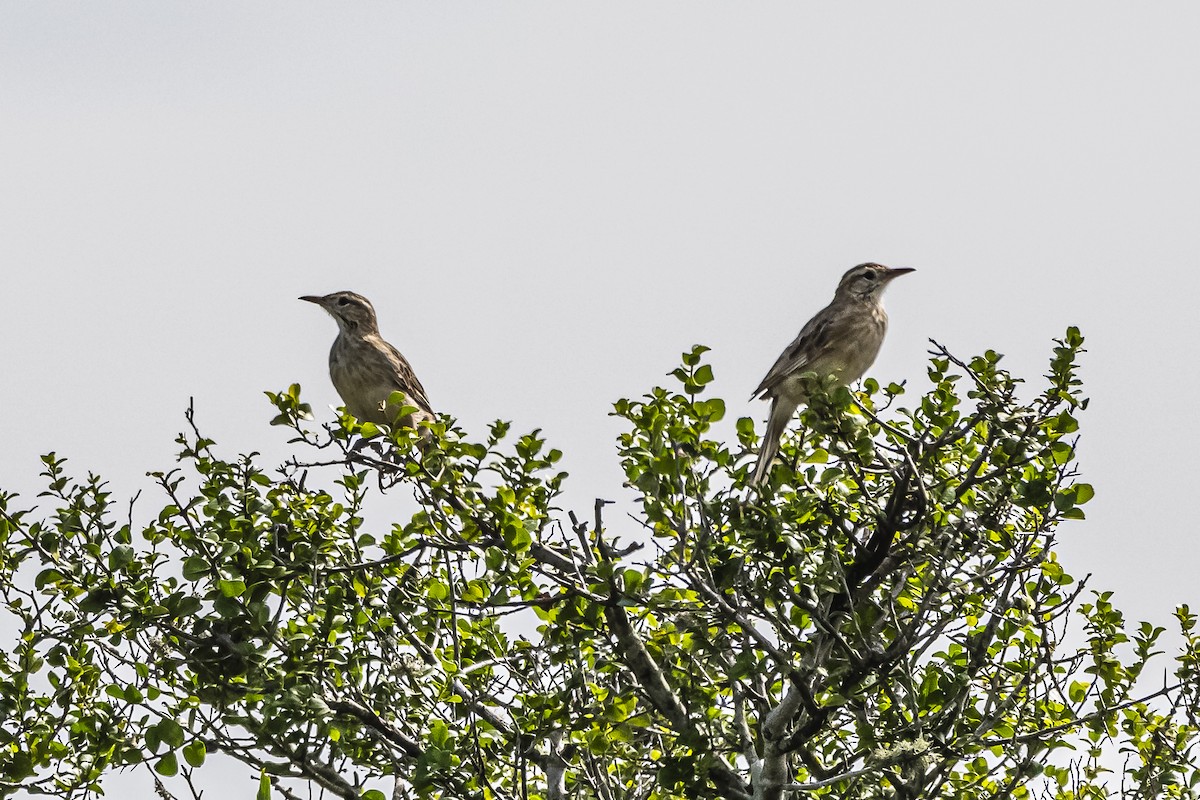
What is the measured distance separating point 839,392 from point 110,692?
3.45m

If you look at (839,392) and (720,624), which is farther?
(720,624)

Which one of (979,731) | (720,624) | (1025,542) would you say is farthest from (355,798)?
(1025,542)

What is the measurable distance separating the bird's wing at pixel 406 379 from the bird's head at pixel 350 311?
0.23 m

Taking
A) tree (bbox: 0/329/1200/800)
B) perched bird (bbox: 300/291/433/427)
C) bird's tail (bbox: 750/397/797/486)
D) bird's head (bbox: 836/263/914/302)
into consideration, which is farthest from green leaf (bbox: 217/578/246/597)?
bird's head (bbox: 836/263/914/302)

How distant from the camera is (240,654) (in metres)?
6.18

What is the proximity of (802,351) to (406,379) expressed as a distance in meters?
3.47

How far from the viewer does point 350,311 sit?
470 inches

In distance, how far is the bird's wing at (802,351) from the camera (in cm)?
938

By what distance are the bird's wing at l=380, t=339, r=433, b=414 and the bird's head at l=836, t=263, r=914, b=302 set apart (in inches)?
137

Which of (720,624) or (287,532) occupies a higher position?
(287,532)

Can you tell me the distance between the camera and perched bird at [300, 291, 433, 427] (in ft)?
37.0

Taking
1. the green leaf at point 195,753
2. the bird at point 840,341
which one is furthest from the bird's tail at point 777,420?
the green leaf at point 195,753

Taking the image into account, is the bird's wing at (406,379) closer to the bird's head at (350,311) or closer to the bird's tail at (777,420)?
the bird's head at (350,311)

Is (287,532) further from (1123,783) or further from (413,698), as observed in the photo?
(1123,783)
